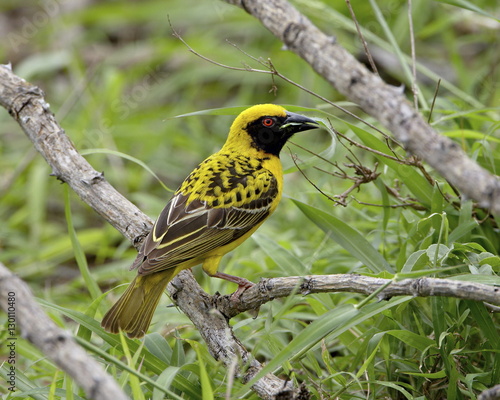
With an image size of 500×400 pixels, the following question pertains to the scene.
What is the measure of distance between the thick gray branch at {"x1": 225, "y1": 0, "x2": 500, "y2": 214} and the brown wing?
1257 millimetres

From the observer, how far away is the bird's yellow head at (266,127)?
3934mm

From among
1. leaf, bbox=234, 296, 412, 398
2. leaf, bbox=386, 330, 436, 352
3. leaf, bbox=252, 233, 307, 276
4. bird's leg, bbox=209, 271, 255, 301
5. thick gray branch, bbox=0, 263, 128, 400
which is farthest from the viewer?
leaf, bbox=252, 233, 307, 276

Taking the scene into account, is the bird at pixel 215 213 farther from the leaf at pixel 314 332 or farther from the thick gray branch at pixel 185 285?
the leaf at pixel 314 332

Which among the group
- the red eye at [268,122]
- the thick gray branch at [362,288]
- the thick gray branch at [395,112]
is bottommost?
the thick gray branch at [362,288]

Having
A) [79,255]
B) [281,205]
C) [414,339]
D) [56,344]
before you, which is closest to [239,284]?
[79,255]

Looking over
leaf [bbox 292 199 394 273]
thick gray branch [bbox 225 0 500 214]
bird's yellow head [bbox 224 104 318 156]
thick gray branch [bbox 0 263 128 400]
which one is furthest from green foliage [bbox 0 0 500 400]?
thick gray branch [bbox 225 0 500 214]

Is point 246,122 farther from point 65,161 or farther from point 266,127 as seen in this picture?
point 65,161

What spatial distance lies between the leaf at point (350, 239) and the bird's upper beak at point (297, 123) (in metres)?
0.72

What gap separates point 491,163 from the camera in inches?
133

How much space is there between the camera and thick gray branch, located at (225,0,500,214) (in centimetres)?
183

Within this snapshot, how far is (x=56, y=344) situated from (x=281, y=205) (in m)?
3.70

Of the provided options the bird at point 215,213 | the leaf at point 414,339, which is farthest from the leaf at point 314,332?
the bird at point 215,213

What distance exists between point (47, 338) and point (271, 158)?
7.67 feet

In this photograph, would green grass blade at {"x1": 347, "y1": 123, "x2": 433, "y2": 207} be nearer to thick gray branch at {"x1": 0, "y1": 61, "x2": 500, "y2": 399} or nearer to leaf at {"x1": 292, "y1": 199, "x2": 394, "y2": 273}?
leaf at {"x1": 292, "y1": 199, "x2": 394, "y2": 273}
